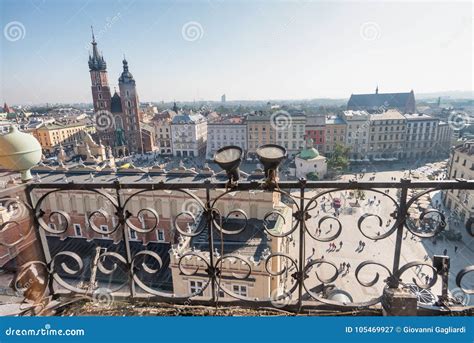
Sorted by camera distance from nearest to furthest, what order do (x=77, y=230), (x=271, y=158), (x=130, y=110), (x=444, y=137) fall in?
(x=271, y=158)
(x=77, y=230)
(x=444, y=137)
(x=130, y=110)

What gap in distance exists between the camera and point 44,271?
245 centimetres

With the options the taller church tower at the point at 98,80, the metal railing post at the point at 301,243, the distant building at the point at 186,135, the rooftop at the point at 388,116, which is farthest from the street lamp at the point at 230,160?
the taller church tower at the point at 98,80

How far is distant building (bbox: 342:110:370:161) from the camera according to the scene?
41.8 meters

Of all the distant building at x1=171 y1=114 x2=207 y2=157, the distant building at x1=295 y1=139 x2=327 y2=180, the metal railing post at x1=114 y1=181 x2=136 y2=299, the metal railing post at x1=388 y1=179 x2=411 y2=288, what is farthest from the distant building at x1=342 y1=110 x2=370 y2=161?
the metal railing post at x1=114 y1=181 x2=136 y2=299

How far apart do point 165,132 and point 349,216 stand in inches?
1428

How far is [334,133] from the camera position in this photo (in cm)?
4272

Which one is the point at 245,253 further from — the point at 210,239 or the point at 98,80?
the point at 98,80

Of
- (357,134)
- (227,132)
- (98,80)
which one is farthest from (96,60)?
(357,134)

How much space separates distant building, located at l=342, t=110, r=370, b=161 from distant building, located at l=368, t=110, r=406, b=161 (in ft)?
2.67

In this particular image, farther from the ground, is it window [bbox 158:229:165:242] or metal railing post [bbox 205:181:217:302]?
metal railing post [bbox 205:181:217:302]

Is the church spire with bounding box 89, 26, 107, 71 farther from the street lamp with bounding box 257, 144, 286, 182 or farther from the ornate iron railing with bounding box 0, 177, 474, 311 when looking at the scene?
the street lamp with bounding box 257, 144, 286, 182

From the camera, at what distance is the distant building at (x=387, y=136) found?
4166 cm

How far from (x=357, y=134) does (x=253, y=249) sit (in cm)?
3714

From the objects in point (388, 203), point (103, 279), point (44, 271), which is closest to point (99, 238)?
point (103, 279)
